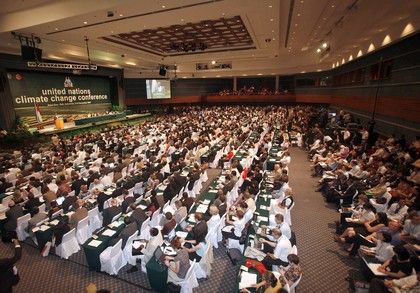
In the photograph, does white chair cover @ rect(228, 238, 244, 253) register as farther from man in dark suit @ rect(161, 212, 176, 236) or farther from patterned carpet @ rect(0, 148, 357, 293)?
man in dark suit @ rect(161, 212, 176, 236)

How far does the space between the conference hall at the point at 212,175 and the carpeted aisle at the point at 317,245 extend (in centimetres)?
5

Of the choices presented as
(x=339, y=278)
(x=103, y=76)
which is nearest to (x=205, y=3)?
(x=339, y=278)

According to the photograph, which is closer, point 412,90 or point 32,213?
point 32,213

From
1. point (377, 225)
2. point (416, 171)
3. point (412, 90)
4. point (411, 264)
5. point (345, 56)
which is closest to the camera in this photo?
point (411, 264)

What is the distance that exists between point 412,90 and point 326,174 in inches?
220

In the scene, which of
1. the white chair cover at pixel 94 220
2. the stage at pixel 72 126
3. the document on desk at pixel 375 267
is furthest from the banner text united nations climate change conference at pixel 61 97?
the document on desk at pixel 375 267

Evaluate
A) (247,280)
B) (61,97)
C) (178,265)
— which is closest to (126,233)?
(178,265)

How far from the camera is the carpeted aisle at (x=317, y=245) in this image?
6195mm

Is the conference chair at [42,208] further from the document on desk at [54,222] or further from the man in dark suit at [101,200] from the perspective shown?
the man in dark suit at [101,200]

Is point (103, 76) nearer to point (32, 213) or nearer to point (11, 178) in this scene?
point (11, 178)

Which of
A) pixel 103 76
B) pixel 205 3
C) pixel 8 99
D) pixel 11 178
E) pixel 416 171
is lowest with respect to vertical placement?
pixel 11 178

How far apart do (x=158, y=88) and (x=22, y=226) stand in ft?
96.1

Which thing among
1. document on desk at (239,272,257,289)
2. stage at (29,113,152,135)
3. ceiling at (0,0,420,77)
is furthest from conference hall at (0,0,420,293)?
stage at (29,113,152,135)

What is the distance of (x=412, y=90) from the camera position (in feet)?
38.0
